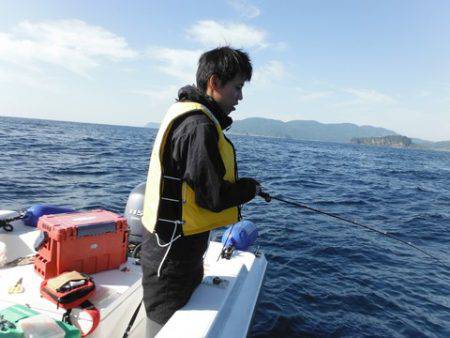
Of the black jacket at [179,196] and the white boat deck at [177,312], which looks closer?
the black jacket at [179,196]

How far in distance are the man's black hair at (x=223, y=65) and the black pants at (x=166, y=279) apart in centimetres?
102

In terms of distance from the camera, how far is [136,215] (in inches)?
205

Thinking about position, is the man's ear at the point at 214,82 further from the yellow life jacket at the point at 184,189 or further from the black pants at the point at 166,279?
the black pants at the point at 166,279

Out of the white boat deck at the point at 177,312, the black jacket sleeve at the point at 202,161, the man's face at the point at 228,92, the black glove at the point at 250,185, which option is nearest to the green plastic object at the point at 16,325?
the white boat deck at the point at 177,312

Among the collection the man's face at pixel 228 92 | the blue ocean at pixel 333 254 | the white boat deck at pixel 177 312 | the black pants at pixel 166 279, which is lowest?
the blue ocean at pixel 333 254

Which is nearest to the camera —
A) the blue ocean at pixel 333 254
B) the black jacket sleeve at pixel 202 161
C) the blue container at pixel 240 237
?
the black jacket sleeve at pixel 202 161

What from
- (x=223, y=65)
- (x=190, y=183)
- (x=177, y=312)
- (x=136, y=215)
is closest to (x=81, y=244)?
(x=177, y=312)

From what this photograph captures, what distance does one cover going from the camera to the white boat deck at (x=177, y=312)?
2.52 m

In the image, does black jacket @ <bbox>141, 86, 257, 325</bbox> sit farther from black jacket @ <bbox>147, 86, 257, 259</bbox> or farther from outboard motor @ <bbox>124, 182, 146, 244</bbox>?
outboard motor @ <bbox>124, 182, 146, 244</bbox>

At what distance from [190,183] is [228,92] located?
0.63 metres

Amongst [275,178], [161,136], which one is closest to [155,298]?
[161,136]

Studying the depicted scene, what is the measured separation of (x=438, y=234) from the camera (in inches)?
400

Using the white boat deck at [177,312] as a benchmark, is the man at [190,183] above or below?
above

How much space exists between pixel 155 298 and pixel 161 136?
3.43 ft
